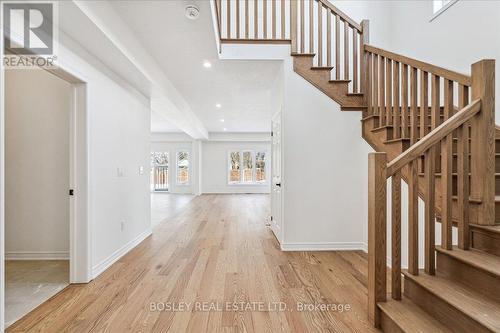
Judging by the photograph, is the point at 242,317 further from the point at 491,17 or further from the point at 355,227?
the point at 491,17

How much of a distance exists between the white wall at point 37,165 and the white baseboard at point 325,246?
2901mm

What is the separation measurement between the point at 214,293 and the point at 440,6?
4.49m

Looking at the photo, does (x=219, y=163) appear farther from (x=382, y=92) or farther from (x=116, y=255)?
(x=382, y=92)

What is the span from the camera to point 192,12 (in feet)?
7.59

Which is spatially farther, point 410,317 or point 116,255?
point 116,255

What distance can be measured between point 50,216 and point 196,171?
7527 millimetres

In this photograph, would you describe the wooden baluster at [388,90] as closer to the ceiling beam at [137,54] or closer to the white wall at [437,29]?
the white wall at [437,29]

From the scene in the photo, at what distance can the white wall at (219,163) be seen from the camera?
1140cm

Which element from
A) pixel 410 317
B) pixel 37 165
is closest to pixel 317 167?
pixel 410 317

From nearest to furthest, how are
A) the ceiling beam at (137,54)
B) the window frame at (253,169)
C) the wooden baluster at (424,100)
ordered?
1. the ceiling beam at (137,54)
2. the wooden baluster at (424,100)
3. the window frame at (253,169)

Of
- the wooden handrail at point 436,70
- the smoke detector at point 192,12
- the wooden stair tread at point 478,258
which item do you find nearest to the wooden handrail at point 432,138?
the wooden handrail at point 436,70

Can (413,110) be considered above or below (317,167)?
above

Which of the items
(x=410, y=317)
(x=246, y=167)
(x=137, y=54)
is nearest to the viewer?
(x=410, y=317)

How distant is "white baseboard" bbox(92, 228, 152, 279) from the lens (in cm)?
270
